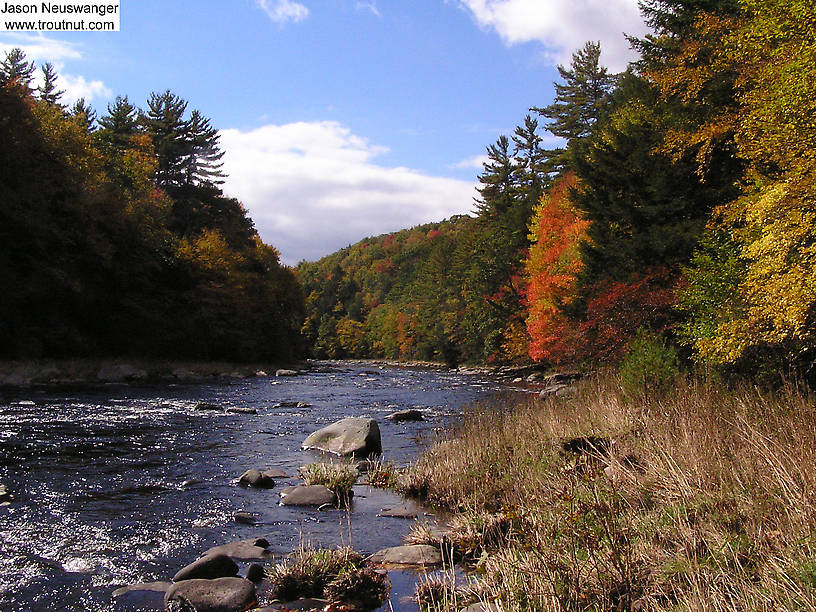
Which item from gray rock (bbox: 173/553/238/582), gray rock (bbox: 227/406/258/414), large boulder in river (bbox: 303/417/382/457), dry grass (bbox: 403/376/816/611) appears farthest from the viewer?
gray rock (bbox: 227/406/258/414)

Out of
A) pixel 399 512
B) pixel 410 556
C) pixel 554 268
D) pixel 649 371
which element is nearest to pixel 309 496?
pixel 399 512

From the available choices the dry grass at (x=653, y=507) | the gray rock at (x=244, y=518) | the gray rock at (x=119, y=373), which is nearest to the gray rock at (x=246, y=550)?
the gray rock at (x=244, y=518)

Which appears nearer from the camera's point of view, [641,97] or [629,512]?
[629,512]

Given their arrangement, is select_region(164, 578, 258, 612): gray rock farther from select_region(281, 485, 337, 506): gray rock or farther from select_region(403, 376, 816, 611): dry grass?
select_region(281, 485, 337, 506): gray rock

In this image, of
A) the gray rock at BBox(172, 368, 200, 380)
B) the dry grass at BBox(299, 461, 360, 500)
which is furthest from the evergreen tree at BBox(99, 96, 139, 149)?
the dry grass at BBox(299, 461, 360, 500)

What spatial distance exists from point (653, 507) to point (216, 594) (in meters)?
4.49

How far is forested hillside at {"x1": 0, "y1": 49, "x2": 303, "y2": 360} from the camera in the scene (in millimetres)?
30516

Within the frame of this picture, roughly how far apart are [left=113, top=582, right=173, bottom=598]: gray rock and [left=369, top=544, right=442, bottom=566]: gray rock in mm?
2179

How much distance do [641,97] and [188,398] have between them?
73.9 feet

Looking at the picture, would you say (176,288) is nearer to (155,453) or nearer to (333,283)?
(155,453)

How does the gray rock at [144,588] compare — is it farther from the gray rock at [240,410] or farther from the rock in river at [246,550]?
the gray rock at [240,410]

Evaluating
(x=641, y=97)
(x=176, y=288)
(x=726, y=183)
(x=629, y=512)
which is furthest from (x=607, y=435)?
(x=176, y=288)

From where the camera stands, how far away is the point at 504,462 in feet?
30.4

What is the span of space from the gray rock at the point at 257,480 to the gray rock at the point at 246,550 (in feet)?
10.3
